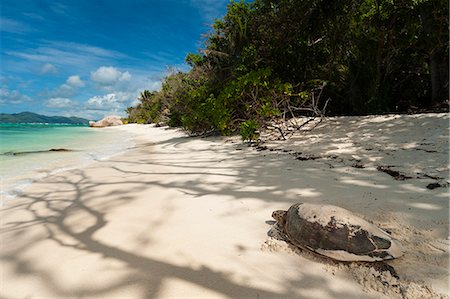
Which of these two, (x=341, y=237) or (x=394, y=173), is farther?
(x=394, y=173)

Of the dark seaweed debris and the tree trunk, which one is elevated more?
the tree trunk

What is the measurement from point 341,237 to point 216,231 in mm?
Result: 1039

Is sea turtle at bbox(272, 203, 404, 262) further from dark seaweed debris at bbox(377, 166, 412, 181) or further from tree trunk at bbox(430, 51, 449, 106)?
tree trunk at bbox(430, 51, 449, 106)

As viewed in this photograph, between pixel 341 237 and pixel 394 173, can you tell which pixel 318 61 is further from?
pixel 341 237

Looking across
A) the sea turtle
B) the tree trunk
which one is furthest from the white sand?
the tree trunk

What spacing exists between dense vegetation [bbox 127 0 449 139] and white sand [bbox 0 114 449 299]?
3.81 metres

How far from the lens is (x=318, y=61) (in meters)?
9.88

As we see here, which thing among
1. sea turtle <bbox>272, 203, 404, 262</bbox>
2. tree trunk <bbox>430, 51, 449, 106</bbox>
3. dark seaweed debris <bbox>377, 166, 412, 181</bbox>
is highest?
tree trunk <bbox>430, 51, 449, 106</bbox>

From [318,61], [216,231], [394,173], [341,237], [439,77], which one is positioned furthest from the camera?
[318,61]

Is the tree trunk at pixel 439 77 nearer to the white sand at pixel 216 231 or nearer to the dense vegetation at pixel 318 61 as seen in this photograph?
the dense vegetation at pixel 318 61

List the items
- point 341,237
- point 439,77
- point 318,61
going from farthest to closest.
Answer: point 318,61
point 439,77
point 341,237

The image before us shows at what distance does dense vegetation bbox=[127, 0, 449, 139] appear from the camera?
8094 millimetres

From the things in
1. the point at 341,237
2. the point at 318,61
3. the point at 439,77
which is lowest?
the point at 341,237

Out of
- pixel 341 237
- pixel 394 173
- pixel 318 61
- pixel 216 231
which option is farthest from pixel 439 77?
pixel 216 231
